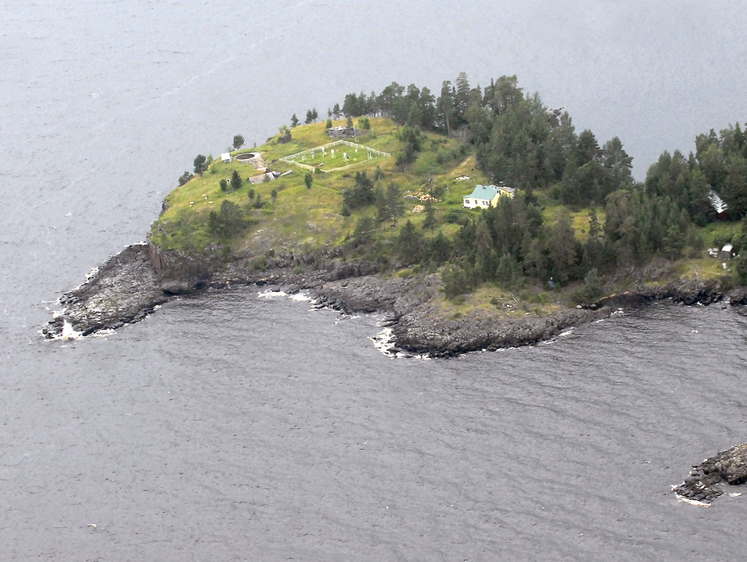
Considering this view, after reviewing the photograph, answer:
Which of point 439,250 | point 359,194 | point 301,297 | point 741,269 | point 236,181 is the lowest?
point 741,269

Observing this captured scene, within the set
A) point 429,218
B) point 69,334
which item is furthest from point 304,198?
point 69,334

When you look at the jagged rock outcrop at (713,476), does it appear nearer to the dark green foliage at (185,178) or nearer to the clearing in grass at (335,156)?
the clearing in grass at (335,156)

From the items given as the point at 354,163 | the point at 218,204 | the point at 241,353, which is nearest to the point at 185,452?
the point at 241,353

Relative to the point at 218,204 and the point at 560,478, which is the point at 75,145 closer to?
the point at 218,204

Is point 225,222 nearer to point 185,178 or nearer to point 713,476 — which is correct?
point 185,178

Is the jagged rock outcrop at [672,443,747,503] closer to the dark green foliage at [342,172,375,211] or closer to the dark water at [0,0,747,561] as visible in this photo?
the dark water at [0,0,747,561]

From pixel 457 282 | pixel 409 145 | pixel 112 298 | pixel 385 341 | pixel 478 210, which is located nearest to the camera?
pixel 385 341
